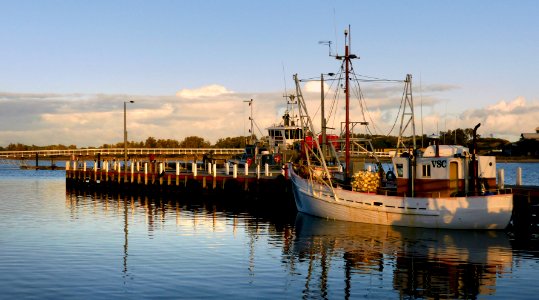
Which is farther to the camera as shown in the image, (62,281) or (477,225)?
(477,225)

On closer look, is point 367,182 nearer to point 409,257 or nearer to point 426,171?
point 426,171

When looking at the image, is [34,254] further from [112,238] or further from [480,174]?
[480,174]

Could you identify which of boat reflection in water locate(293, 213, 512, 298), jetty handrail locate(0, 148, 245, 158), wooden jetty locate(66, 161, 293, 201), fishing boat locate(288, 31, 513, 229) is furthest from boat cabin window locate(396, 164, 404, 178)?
jetty handrail locate(0, 148, 245, 158)

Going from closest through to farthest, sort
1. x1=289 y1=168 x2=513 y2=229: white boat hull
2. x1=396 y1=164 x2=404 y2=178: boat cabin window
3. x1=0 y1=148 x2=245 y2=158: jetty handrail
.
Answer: x1=289 y1=168 x2=513 y2=229: white boat hull
x1=396 y1=164 x2=404 y2=178: boat cabin window
x1=0 y1=148 x2=245 y2=158: jetty handrail

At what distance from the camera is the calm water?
871 inches

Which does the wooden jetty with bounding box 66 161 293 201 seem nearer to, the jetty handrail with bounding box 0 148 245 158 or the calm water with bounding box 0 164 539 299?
the calm water with bounding box 0 164 539 299

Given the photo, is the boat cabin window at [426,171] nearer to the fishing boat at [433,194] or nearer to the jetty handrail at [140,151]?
the fishing boat at [433,194]

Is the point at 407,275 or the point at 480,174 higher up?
the point at 480,174

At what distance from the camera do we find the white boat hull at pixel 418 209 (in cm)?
3462

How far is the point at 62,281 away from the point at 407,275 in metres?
11.7

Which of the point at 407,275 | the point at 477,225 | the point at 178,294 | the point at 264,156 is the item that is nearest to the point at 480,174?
the point at 477,225

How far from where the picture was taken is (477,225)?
35219mm

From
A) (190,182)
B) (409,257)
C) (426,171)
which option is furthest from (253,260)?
(190,182)

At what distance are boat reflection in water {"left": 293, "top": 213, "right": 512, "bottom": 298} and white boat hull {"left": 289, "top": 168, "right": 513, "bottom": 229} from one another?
452mm
